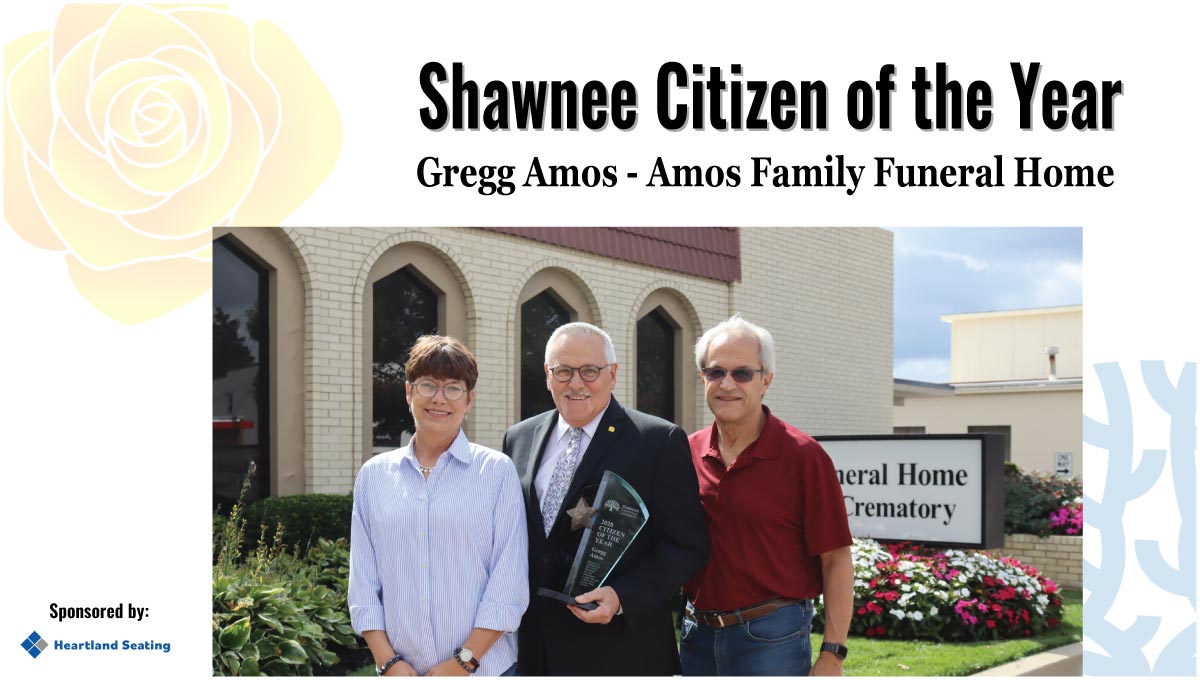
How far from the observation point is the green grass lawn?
7770mm

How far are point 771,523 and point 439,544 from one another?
3.87ft

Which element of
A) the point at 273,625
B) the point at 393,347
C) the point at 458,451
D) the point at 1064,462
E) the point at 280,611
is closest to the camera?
the point at 458,451

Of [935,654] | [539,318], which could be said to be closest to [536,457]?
[935,654]

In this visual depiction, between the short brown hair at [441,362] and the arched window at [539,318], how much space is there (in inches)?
290

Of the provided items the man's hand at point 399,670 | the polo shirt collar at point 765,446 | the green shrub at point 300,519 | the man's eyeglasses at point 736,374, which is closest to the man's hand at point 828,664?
the polo shirt collar at point 765,446

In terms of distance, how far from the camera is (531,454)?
4035mm

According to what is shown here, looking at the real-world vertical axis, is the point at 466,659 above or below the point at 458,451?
below

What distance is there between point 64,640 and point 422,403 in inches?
92.2

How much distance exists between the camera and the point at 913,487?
7367 millimetres

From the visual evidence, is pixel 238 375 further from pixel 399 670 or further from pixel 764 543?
pixel 764 543

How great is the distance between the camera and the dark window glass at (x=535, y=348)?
11375 millimetres

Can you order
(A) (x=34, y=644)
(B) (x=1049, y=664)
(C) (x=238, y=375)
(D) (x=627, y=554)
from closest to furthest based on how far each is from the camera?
1. (D) (x=627, y=554)
2. (A) (x=34, y=644)
3. (B) (x=1049, y=664)
4. (C) (x=238, y=375)

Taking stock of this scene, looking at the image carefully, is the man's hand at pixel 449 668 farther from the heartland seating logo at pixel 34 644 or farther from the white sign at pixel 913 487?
the white sign at pixel 913 487

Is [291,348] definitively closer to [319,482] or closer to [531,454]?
[319,482]
